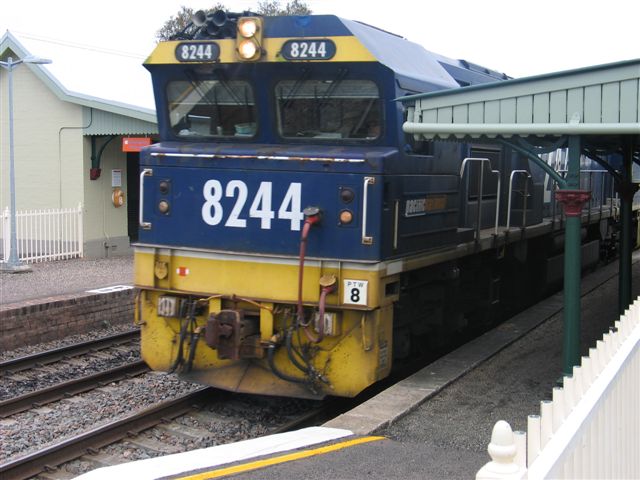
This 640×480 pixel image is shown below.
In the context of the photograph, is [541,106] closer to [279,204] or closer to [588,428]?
[279,204]

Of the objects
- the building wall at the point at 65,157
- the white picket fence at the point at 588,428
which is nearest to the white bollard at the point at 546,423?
the white picket fence at the point at 588,428

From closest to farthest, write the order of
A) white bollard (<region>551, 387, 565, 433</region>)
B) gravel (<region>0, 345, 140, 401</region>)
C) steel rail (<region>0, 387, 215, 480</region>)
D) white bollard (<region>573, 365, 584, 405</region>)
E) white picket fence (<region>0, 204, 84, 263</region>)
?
white bollard (<region>551, 387, 565, 433</region>) < white bollard (<region>573, 365, 584, 405</region>) < steel rail (<region>0, 387, 215, 480</region>) < gravel (<region>0, 345, 140, 401</region>) < white picket fence (<region>0, 204, 84, 263</region>)

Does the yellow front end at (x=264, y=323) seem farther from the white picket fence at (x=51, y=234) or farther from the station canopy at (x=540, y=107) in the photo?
the white picket fence at (x=51, y=234)

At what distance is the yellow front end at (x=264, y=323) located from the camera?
6.77 meters

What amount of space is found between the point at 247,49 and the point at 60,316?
5.94m

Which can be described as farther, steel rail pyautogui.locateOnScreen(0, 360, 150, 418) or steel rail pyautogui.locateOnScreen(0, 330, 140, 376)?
steel rail pyautogui.locateOnScreen(0, 330, 140, 376)

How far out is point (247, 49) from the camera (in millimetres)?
6965

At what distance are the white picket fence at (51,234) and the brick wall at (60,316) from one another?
198 inches

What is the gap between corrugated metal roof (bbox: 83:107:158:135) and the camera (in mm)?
17359

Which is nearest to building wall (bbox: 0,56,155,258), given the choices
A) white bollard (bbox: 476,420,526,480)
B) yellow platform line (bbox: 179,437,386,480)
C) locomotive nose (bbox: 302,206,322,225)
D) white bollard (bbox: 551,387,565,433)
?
locomotive nose (bbox: 302,206,322,225)

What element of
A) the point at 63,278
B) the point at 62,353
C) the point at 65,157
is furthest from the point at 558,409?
the point at 65,157

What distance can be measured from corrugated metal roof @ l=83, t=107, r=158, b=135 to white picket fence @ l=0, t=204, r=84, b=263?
67.8 inches

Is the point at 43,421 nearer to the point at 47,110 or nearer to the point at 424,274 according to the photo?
the point at 424,274

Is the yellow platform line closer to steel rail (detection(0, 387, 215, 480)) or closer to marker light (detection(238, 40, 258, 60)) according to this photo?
steel rail (detection(0, 387, 215, 480))
